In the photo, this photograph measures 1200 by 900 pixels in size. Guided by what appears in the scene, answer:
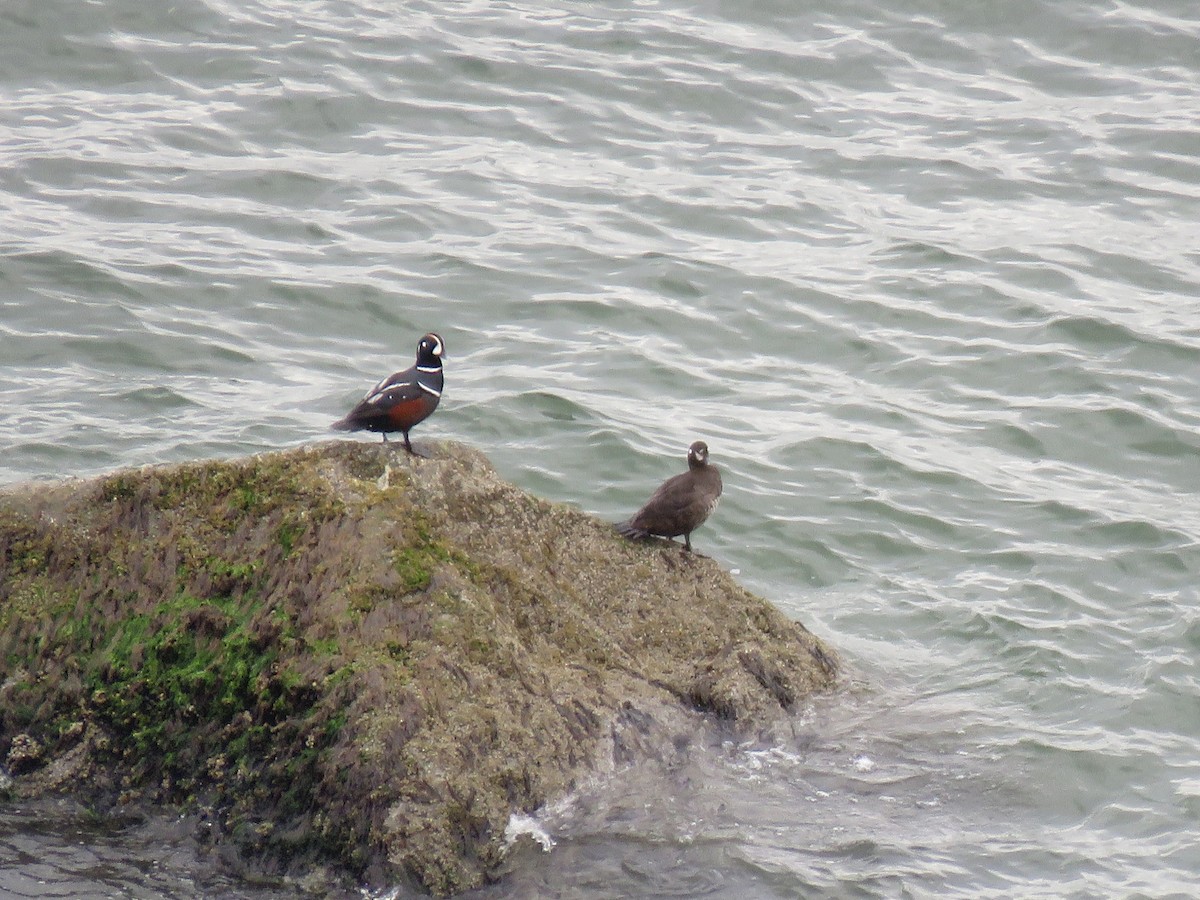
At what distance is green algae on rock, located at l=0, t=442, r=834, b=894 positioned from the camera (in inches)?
217

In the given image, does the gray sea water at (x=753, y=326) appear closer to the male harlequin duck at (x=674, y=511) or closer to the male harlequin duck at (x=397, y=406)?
the male harlequin duck at (x=674, y=511)

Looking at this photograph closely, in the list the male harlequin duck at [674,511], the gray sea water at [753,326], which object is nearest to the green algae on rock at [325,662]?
the gray sea water at [753,326]

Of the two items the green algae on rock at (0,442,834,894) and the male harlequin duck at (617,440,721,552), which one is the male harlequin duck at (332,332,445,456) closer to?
the green algae on rock at (0,442,834,894)

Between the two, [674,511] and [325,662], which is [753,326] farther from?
[325,662]

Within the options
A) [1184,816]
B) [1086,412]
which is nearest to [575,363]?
[1086,412]

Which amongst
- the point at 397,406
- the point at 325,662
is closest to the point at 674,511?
the point at 397,406

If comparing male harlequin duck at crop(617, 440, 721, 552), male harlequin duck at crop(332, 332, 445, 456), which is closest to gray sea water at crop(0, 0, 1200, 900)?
male harlequin duck at crop(617, 440, 721, 552)

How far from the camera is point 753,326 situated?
13.9m

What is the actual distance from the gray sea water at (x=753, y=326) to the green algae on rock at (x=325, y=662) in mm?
269

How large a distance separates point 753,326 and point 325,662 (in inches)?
348

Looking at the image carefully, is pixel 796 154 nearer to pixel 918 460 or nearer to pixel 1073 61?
pixel 1073 61

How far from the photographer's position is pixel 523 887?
5.56 metres

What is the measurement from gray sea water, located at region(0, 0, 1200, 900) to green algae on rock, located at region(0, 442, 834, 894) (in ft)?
0.88

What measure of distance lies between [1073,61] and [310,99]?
1007 centimetres
